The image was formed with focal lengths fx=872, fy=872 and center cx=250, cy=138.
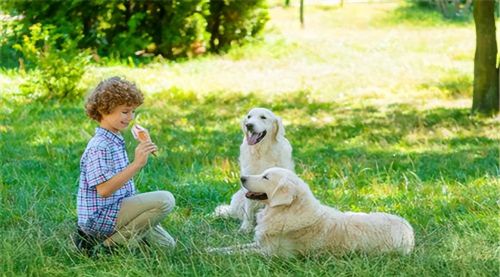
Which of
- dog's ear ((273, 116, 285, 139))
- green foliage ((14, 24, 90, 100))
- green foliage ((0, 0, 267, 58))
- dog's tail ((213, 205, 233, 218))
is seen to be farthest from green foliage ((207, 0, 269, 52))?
dog's tail ((213, 205, 233, 218))

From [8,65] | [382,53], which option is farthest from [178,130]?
[382,53]

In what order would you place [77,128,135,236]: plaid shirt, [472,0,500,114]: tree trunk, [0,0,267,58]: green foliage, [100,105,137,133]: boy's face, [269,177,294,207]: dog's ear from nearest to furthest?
[269,177,294,207]: dog's ear, [77,128,135,236]: plaid shirt, [100,105,137,133]: boy's face, [472,0,500,114]: tree trunk, [0,0,267,58]: green foliage

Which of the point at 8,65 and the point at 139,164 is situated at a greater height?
the point at 139,164

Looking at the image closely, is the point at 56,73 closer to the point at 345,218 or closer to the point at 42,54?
the point at 42,54

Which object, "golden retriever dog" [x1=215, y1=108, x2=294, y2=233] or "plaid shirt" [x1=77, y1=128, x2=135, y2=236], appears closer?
"plaid shirt" [x1=77, y1=128, x2=135, y2=236]

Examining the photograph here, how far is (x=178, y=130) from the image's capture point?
1223cm

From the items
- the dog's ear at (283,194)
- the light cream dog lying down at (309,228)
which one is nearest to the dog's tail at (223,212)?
the light cream dog lying down at (309,228)

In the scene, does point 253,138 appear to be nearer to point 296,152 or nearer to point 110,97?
point 110,97

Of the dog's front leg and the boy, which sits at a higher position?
the boy

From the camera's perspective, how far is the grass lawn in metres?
5.56

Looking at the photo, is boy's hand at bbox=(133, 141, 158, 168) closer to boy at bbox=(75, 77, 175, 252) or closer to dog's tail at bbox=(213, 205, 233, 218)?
boy at bbox=(75, 77, 175, 252)

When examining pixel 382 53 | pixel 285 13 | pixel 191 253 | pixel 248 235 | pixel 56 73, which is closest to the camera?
pixel 191 253

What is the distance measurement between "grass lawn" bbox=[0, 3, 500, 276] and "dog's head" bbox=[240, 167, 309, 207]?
400mm

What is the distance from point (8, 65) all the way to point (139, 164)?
45.3 feet
